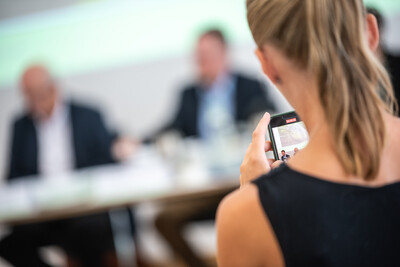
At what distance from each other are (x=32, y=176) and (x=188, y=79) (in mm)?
1438

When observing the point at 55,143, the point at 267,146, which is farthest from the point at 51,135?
the point at 267,146

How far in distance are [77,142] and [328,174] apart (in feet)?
7.89

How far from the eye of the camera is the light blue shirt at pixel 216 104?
2.75m

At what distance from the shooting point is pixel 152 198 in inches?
78.6

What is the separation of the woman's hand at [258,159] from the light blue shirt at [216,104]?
2.02 metres

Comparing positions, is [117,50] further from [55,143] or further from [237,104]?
[237,104]

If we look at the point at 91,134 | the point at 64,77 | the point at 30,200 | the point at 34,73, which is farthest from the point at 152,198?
the point at 64,77

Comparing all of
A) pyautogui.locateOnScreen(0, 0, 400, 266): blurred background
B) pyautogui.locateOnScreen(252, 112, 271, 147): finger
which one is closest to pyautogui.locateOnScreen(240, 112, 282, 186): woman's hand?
pyautogui.locateOnScreen(252, 112, 271, 147): finger

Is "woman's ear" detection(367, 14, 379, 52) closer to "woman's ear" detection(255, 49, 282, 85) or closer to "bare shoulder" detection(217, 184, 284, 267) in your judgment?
"woman's ear" detection(255, 49, 282, 85)

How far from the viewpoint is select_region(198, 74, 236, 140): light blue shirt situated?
2.75 m

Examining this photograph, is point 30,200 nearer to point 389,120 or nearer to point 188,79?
point 188,79

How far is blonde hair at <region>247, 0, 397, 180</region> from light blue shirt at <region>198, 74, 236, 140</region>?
2.13m

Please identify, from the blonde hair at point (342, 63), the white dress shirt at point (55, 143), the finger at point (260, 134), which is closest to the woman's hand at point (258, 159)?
the finger at point (260, 134)

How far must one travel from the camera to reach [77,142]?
280cm
